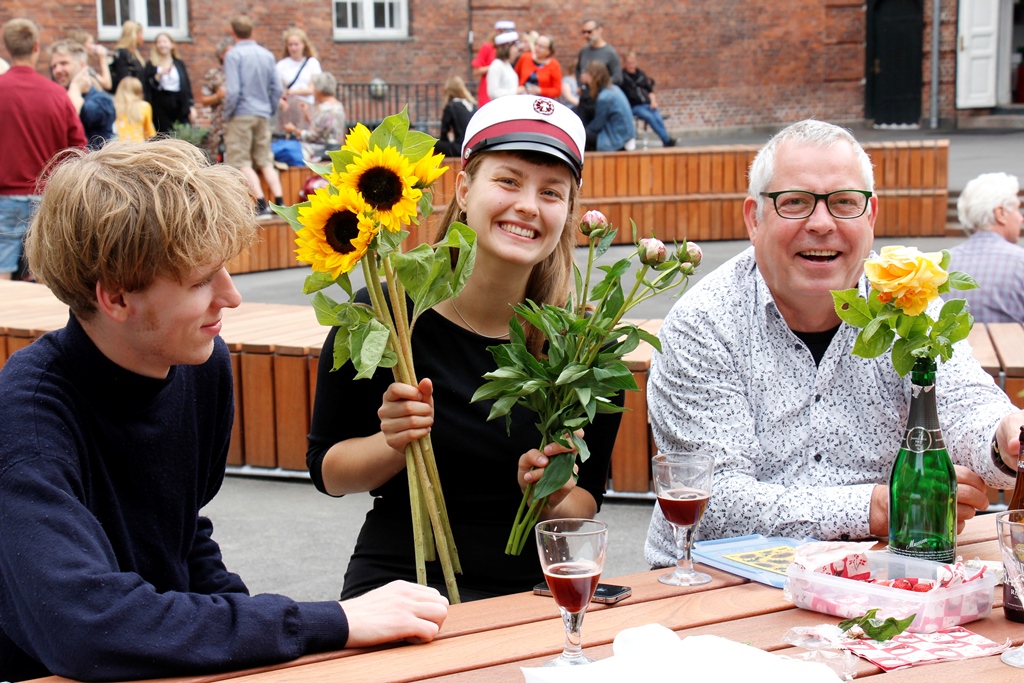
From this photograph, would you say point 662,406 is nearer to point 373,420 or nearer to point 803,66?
point 373,420

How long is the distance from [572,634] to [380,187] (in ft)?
2.29

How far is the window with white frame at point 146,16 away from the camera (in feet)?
59.0

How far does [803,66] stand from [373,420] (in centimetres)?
2113

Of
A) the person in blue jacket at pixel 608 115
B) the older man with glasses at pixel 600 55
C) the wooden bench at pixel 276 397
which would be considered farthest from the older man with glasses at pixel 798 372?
the older man with glasses at pixel 600 55

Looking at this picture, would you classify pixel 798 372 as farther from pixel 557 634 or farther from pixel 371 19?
pixel 371 19

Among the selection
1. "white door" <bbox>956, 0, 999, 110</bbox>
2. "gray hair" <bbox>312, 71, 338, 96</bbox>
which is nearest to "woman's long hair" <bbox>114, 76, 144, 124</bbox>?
"gray hair" <bbox>312, 71, 338, 96</bbox>

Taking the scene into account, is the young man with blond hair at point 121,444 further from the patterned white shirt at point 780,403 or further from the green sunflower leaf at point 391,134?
the patterned white shirt at point 780,403

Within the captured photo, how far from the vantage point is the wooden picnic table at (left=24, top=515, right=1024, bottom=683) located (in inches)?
64.7

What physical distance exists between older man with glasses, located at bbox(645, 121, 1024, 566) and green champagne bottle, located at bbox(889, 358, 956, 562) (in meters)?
0.34

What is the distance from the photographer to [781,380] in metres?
2.54

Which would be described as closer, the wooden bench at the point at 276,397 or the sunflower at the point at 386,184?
the sunflower at the point at 386,184

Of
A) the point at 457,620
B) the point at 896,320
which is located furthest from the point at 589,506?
the point at 896,320

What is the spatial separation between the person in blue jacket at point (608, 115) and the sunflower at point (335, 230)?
1109cm

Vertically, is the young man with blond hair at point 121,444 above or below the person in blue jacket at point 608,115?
below
